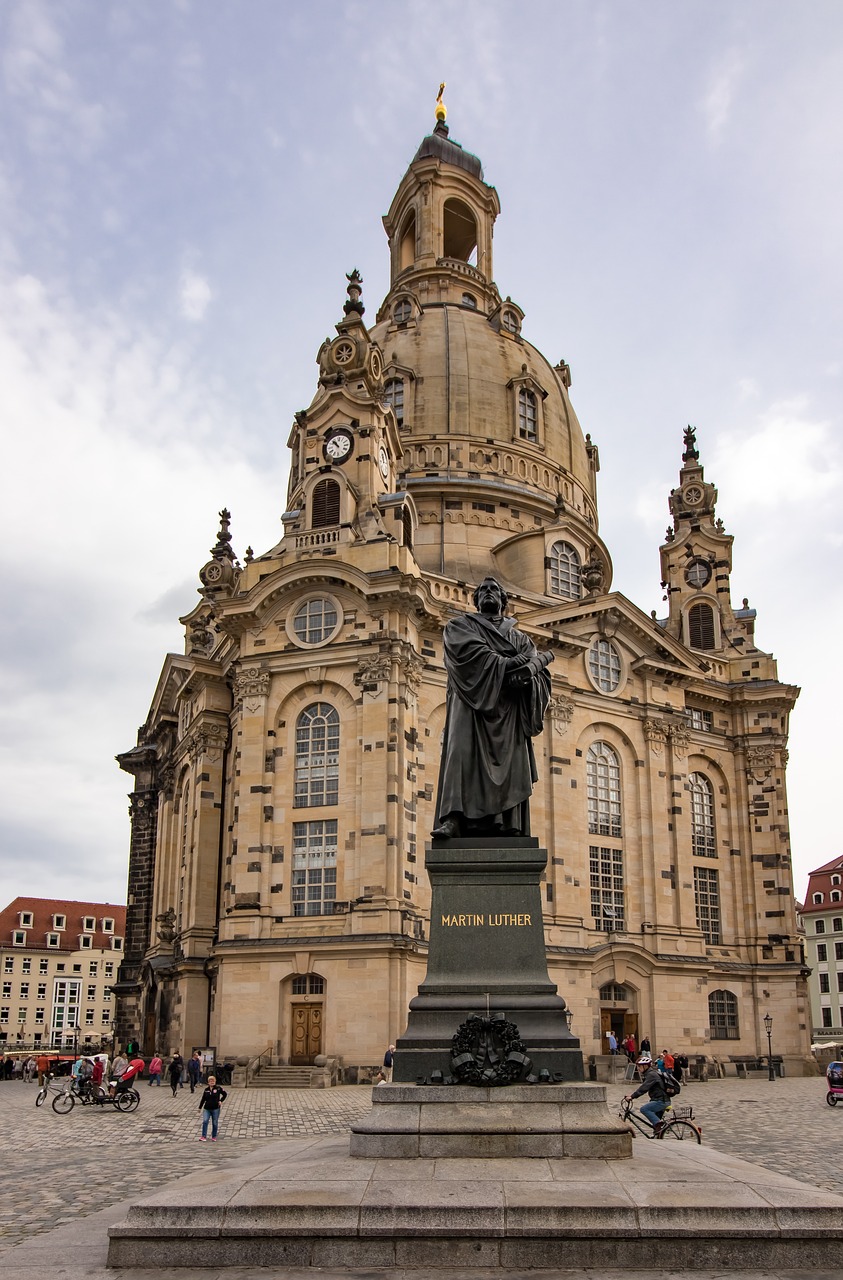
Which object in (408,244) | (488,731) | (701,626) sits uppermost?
(408,244)

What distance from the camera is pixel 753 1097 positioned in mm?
36750

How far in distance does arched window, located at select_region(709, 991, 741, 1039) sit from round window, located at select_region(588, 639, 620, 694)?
1423 cm

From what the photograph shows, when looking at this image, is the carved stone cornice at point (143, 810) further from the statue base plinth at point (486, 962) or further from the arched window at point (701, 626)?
the statue base plinth at point (486, 962)

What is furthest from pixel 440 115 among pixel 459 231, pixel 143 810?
pixel 143 810

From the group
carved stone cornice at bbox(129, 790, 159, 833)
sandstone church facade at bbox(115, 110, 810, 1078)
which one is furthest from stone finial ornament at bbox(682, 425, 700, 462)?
carved stone cornice at bbox(129, 790, 159, 833)

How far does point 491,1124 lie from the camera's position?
38.5ft

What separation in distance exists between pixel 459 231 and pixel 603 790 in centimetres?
4453

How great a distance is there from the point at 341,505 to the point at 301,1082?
22131 mm

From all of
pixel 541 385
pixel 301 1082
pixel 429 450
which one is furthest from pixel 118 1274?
pixel 541 385

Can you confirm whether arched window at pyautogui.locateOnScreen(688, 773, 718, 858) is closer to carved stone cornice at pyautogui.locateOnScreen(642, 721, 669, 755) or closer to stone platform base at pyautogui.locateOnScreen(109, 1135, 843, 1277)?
carved stone cornice at pyautogui.locateOnScreen(642, 721, 669, 755)

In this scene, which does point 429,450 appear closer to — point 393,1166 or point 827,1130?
point 827,1130

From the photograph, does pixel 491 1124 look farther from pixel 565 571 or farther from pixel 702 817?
pixel 565 571

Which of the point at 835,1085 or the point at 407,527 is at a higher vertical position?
the point at 407,527

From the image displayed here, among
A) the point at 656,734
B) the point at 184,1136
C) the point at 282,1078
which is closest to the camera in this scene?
the point at 184,1136
